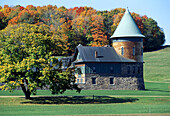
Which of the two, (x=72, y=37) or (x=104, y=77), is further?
(x=72, y=37)

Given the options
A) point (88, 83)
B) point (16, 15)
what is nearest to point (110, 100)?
point (88, 83)

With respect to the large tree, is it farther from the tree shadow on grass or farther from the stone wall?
the stone wall

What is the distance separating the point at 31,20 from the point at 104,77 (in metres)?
48.4

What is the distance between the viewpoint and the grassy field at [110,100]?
32656 millimetres

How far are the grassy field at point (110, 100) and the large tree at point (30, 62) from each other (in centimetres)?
213

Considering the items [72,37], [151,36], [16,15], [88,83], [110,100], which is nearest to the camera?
[110,100]

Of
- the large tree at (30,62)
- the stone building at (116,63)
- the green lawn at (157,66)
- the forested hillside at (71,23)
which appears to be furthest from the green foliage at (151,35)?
the large tree at (30,62)

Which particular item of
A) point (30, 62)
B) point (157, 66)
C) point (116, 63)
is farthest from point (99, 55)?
point (157, 66)

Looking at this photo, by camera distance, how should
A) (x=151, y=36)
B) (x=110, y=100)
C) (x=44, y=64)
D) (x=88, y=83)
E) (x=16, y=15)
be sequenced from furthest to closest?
(x=151, y=36), (x=16, y=15), (x=88, y=83), (x=110, y=100), (x=44, y=64)

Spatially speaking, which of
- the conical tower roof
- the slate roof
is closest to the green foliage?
the conical tower roof

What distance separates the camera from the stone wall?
209ft

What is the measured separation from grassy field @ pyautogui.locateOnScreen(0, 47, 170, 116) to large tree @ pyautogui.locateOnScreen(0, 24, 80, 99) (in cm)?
213

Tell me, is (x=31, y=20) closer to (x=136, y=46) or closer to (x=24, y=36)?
(x=136, y=46)

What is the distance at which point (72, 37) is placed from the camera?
10119 centimetres
